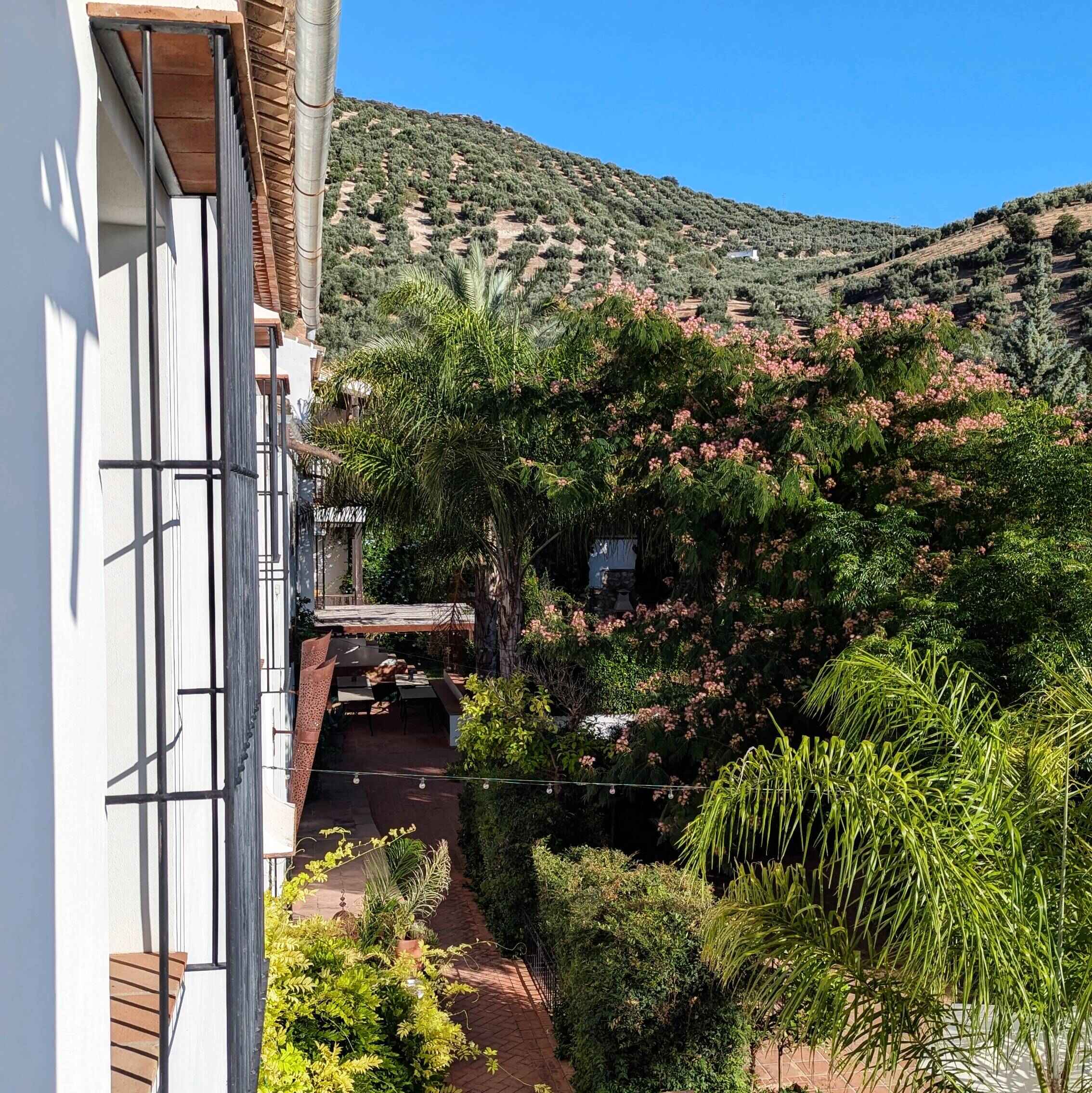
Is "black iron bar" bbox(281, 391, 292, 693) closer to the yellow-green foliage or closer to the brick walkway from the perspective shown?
the brick walkway

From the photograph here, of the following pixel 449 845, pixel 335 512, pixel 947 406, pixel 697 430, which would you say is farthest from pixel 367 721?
pixel 947 406

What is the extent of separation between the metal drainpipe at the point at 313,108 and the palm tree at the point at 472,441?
154 inches

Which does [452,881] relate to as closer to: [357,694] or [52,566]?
[357,694]

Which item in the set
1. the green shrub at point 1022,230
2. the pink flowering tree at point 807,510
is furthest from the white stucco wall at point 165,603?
the green shrub at point 1022,230

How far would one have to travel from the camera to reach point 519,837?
11.2m

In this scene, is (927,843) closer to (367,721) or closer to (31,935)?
(31,935)

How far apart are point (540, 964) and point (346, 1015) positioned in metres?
3.48

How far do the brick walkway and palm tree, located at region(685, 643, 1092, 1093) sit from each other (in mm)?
3523

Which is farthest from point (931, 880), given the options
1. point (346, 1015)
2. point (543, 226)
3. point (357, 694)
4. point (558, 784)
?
point (543, 226)

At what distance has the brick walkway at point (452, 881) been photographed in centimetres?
888

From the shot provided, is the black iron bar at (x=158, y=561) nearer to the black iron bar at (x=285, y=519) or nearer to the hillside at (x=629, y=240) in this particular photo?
the black iron bar at (x=285, y=519)

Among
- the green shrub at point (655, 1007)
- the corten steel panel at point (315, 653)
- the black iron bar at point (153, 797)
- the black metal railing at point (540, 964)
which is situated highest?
the black iron bar at point (153, 797)

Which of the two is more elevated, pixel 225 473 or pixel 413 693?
pixel 225 473

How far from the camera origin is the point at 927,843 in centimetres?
479
